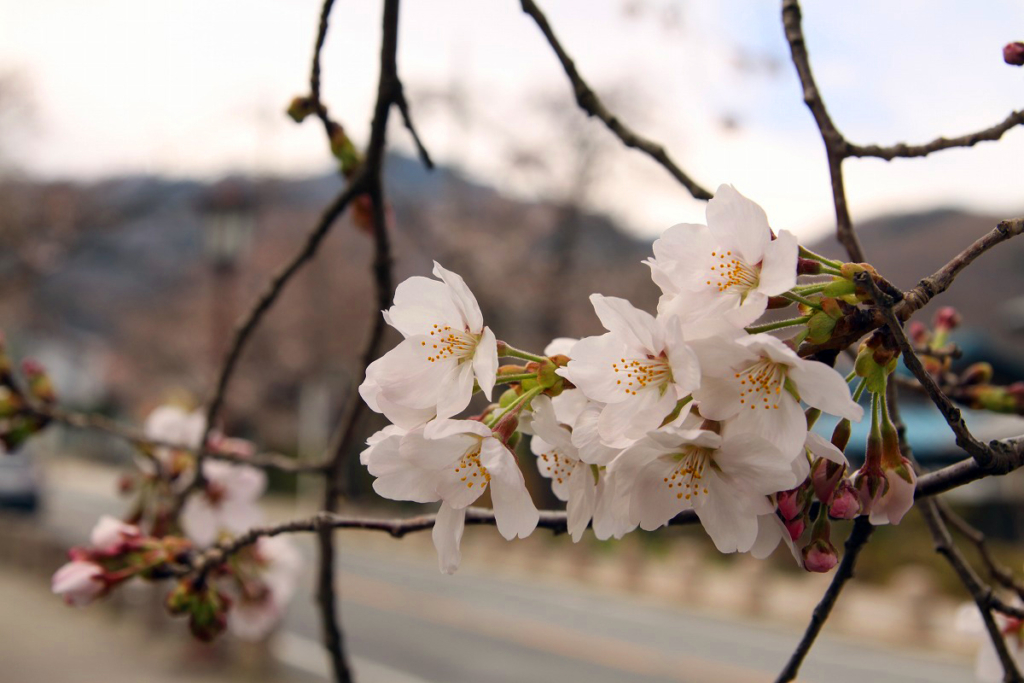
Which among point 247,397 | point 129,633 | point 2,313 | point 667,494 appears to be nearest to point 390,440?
point 667,494

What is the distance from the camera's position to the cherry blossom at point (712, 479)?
1.85 feet

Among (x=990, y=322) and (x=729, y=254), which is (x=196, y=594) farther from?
(x=990, y=322)

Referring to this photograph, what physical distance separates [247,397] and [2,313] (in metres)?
10.7

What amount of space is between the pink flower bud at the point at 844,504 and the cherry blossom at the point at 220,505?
1.14 metres

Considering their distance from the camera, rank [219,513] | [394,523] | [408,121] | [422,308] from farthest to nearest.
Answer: [219,513] < [408,121] < [394,523] < [422,308]

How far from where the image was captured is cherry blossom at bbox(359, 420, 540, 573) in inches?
24.0

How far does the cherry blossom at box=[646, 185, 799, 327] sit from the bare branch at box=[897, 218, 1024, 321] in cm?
8

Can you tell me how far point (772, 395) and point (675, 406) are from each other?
6cm

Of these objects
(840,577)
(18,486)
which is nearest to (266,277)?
(18,486)

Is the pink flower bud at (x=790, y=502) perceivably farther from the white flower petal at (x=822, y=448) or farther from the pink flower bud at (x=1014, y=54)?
the pink flower bud at (x=1014, y=54)

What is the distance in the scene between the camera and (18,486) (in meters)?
18.5

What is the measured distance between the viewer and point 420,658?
1048 centimetres

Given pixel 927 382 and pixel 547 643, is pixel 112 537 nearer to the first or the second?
pixel 927 382

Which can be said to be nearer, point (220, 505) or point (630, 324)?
point (630, 324)
